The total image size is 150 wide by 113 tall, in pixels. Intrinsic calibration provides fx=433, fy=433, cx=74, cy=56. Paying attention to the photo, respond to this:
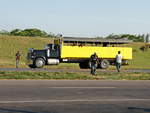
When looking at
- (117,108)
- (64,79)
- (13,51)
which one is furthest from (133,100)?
(13,51)

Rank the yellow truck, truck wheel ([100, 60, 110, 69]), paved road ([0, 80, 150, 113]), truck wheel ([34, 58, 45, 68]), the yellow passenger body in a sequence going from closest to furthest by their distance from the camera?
paved road ([0, 80, 150, 113]), truck wheel ([34, 58, 45, 68]), the yellow truck, the yellow passenger body, truck wheel ([100, 60, 110, 69])

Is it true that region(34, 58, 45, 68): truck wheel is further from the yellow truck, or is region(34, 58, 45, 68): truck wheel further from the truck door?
the truck door

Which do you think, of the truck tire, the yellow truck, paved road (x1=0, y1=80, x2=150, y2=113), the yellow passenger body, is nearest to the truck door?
the yellow truck

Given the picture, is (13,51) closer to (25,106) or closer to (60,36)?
(60,36)

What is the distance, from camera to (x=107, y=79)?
78.1 feet

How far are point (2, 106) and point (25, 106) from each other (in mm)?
632

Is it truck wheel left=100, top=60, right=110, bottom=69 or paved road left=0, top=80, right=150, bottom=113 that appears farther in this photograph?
truck wheel left=100, top=60, right=110, bottom=69

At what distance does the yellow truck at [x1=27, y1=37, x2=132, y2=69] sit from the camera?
3781 cm

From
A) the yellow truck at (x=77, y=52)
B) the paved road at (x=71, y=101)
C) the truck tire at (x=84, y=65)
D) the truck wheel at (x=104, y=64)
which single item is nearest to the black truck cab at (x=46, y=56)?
the yellow truck at (x=77, y=52)

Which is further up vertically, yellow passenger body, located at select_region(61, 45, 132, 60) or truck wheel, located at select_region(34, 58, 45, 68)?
yellow passenger body, located at select_region(61, 45, 132, 60)

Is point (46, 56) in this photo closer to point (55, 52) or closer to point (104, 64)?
point (55, 52)

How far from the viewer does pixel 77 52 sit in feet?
126

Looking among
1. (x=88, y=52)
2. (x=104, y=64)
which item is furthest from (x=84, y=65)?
(x=104, y=64)

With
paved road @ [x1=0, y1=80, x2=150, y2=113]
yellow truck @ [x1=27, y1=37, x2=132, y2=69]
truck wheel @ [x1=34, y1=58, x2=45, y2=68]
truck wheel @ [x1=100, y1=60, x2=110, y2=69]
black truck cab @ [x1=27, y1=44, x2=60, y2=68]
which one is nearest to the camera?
paved road @ [x1=0, y1=80, x2=150, y2=113]
